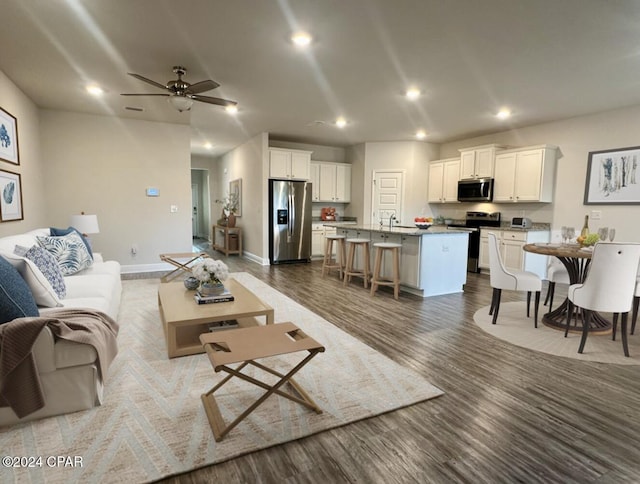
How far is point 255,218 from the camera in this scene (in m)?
7.62

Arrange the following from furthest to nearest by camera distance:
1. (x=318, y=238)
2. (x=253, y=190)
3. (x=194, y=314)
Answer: (x=318, y=238) → (x=253, y=190) → (x=194, y=314)

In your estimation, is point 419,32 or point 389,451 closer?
point 389,451

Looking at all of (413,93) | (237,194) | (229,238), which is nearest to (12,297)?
(413,93)

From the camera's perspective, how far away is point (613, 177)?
504cm

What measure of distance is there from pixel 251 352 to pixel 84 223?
14.2 feet

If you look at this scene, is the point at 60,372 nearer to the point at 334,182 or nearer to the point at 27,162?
the point at 27,162

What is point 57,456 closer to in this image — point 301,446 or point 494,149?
point 301,446

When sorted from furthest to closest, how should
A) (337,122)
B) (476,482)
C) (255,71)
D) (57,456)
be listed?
(337,122)
(255,71)
(57,456)
(476,482)

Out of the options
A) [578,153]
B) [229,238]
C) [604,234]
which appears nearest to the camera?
[604,234]

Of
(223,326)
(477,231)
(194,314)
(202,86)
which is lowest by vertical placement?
(223,326)

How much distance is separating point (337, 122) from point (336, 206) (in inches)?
114

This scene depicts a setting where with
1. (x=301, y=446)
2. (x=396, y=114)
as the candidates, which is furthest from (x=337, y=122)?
(x=301, y=446)

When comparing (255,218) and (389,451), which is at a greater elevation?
(255,218)

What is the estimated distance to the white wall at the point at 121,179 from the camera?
5516mm
